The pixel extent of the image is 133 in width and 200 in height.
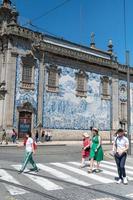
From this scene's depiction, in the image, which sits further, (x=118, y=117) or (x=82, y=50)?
(x=118, y=117)

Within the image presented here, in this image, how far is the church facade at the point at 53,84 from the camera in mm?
34188

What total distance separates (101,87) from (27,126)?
500 inches

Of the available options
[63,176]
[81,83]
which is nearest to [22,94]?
[81,83]

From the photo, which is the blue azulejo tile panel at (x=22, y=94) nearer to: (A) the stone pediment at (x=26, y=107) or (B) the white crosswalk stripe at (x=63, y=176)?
(A) the stone pediment at (x=26, y=107)

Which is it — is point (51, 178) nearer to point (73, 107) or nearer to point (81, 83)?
point (73, 107)

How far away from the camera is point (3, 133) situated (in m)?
31.8

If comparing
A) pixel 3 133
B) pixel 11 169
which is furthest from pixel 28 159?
pixel 3 133

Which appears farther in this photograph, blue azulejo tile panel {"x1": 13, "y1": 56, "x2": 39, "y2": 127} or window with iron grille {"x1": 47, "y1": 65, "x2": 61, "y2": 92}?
window with iron grille {"x1": 47, "y1": 65, "x2": 61, "y2": 92}

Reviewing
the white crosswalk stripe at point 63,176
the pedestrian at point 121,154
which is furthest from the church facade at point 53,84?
the pedestrian at point 121,154

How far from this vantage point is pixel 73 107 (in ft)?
129

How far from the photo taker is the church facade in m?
34.2

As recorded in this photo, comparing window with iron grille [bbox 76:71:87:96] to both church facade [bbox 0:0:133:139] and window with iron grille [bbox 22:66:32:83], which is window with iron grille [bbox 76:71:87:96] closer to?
church facade [bbox 0:0:133:139]

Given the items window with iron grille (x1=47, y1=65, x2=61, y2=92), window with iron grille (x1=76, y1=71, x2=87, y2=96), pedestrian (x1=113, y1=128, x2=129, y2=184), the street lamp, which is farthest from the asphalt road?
window with iron grille (x1=76, y1=71, x2=87, y2=96)

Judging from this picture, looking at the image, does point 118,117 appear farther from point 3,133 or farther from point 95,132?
point 95,132
